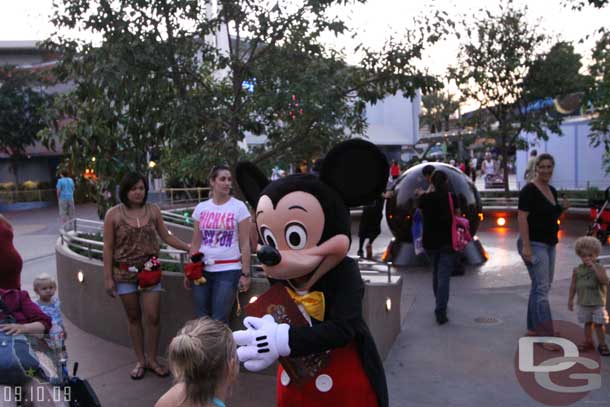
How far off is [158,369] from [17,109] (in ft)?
90.7

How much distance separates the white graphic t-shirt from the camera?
16.3ft

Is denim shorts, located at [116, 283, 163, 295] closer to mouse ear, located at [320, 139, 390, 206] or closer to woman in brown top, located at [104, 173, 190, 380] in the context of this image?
woman in brown top, located at [104, 173, 190, 380]

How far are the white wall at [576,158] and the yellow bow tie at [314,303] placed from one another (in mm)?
21757

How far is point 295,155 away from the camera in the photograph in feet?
22.1

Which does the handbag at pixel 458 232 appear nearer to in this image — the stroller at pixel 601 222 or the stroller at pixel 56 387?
the stroller at pixel 56 387

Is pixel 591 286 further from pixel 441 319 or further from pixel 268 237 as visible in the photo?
pixel 268 237

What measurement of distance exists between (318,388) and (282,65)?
4287mm

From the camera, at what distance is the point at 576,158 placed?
23.4 m

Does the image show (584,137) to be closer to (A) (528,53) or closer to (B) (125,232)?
(A) (528,53)

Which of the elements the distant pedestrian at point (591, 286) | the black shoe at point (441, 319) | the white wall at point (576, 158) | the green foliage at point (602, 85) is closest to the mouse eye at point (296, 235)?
the distant pedestrian at point (591, 286)

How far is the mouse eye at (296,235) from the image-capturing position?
10.0ft

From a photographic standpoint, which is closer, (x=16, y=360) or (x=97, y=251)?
(x=16, y=360)

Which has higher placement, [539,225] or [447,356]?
[539,225]
